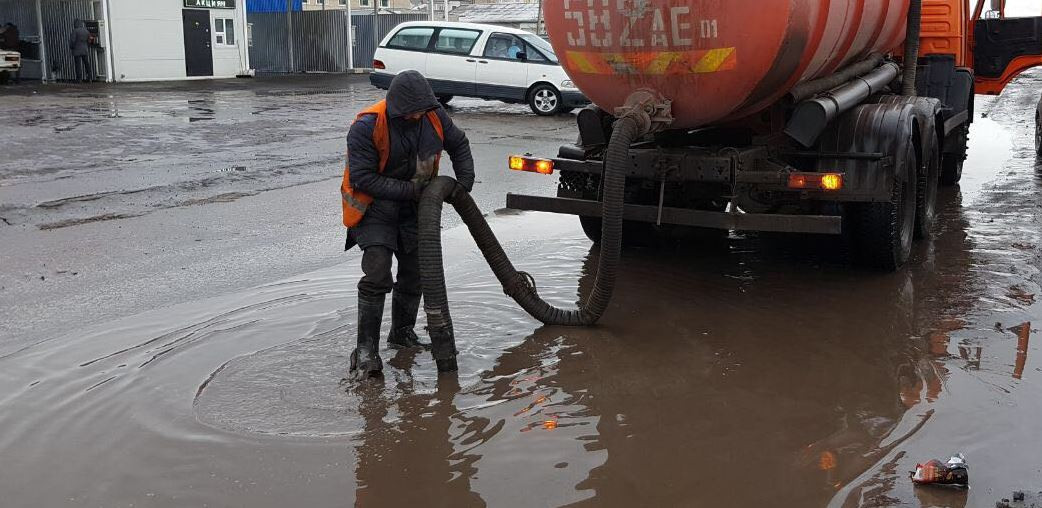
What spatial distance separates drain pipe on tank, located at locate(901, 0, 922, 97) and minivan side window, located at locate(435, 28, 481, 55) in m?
12.5

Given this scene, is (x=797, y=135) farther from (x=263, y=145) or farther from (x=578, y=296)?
(x=263, y=145)

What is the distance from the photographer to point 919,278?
282 inches

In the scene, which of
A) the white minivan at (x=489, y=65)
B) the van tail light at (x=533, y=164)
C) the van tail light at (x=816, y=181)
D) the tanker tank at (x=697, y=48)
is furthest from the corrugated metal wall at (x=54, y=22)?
the van tail light at (x=816, y=181)

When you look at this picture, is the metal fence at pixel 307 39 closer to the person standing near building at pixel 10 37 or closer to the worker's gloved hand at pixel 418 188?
the person standing near building at pixel 10 37

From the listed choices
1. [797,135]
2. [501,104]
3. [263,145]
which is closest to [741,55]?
[797,135]

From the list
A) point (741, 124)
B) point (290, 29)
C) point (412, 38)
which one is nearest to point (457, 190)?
point (741, 124)

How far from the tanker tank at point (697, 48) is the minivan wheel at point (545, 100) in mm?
13472

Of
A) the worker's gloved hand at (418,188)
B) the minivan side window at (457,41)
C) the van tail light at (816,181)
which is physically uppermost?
the minivan side window at (457,41)

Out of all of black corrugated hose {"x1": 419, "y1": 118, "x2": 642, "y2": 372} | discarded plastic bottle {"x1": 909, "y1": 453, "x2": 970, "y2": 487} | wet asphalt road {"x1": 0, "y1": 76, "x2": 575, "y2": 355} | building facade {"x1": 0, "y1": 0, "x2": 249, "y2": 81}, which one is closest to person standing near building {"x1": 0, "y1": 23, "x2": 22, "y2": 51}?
building facade {"x1": 0, "y1": 0, "x2": 249, "y2": 81}

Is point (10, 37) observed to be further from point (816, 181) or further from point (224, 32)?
point (816, 181)

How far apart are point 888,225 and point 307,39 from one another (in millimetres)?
30465

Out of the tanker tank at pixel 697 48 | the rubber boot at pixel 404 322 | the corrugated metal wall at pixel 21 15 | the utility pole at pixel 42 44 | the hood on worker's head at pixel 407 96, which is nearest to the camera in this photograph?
the hood on worker's head at pixel 407 96

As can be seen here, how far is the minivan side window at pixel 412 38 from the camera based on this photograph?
798 inches

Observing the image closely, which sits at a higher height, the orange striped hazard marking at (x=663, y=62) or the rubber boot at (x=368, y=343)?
the orange striped hazard marking at (x=663, y=62)
